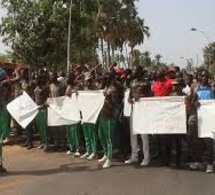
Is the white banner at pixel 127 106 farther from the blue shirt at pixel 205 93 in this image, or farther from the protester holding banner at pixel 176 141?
the blue shirt at pixel 205 93

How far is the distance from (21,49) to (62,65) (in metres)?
3.71

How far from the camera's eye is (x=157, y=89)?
1332 cm

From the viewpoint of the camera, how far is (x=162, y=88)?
13.3 meters

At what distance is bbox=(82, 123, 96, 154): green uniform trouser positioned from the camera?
1386cm

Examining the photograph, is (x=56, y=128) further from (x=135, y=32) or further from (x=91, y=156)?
(x=135, y=32)

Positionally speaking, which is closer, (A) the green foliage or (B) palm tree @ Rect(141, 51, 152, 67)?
(A) the green foliage

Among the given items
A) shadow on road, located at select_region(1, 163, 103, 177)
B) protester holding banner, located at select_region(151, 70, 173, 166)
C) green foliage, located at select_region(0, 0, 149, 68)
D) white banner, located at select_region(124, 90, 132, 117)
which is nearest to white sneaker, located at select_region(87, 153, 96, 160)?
shadow on road, located at select_region(1, 163, 103, 177)

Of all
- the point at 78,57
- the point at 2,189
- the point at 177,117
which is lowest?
the point at 2,189

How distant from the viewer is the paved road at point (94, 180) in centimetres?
1037

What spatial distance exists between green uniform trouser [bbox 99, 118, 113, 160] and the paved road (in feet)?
1.14

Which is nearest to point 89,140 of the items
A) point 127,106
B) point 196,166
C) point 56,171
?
point 127,106

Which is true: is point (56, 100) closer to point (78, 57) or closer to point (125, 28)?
point (78, 57)

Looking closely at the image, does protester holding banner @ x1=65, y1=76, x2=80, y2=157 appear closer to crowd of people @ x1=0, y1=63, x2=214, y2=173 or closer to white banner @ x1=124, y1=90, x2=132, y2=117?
crowd of people @ x1=0, y1=63, x2=214, y2=173

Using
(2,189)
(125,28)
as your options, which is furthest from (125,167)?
(125,28)
